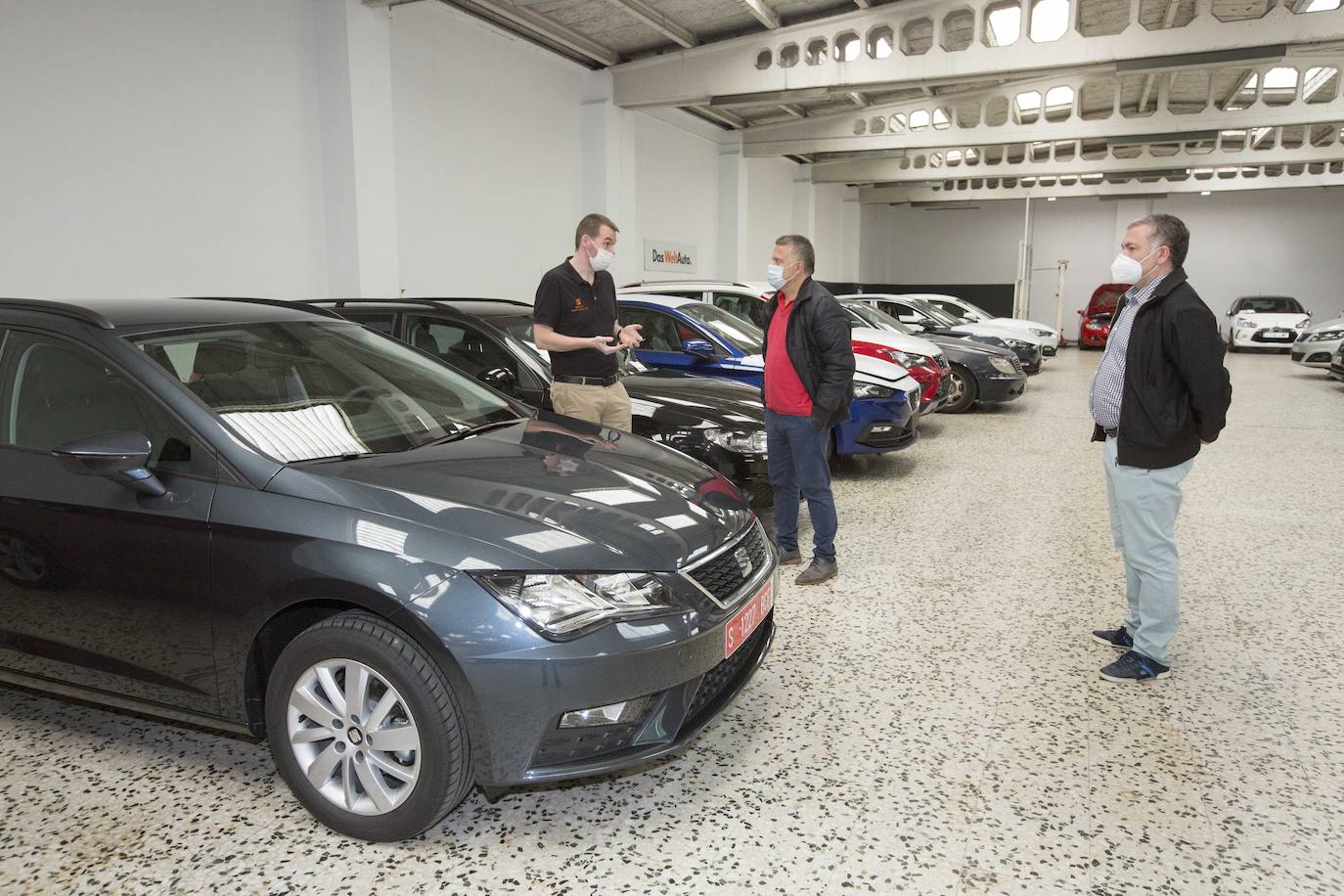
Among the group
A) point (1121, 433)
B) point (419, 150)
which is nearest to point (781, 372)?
point (1121, 433)

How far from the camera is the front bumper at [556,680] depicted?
1.88 m

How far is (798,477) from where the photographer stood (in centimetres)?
389

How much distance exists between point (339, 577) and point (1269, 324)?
831 inches

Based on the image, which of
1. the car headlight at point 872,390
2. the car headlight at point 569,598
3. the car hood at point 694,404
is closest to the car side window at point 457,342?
the car hood at point 694,404

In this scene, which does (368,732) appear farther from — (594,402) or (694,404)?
(694,404)

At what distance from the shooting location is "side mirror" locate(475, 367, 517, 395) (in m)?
4.56

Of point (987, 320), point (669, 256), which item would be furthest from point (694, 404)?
point (987, 320)

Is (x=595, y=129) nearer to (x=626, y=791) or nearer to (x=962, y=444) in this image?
(x=962, y=444)

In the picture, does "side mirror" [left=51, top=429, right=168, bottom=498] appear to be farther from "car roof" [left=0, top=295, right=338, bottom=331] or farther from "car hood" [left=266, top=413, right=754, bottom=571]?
"car roof" [left=0, top=295, right=338, bottom=331]

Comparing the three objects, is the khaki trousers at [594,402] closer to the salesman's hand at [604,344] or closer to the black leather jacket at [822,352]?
the salesman's hand at [604,344]

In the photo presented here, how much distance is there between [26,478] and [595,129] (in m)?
9.77

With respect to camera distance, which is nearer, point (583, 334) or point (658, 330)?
point (583, 334)

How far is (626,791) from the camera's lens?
2.39 metres

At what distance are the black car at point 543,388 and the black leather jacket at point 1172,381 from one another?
1.91 meters
